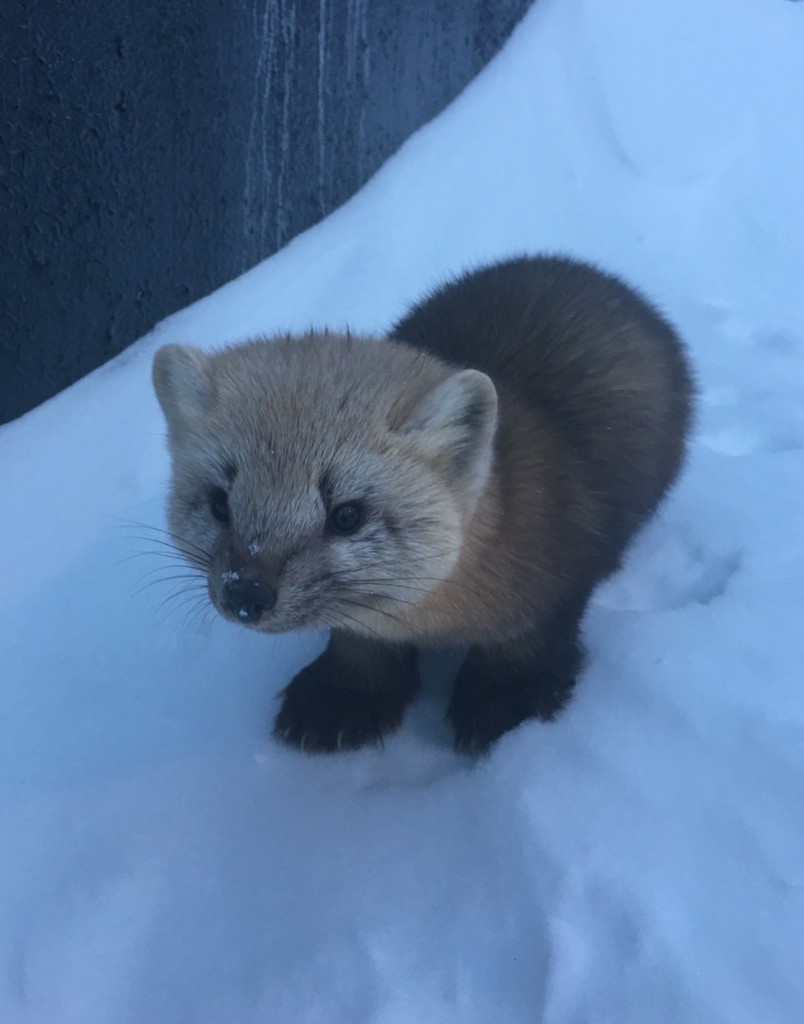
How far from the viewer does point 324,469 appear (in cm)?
155

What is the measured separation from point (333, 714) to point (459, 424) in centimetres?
77

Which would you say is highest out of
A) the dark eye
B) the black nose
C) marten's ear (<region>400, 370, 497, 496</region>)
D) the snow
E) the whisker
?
marten's ear (<region>400, 370, 497, 496</region>)

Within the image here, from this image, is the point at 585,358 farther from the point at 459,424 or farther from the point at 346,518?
the point at 346,518

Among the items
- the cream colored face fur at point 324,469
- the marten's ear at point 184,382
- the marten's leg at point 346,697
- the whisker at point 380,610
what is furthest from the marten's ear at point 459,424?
the marten's leg at point 346,697

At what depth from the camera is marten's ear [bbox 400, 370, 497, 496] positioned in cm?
161

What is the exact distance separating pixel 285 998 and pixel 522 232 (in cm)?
300

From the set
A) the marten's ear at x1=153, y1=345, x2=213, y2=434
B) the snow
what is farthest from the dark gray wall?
the marten's ear at x1=153, y1=345, x2=213, y2=434

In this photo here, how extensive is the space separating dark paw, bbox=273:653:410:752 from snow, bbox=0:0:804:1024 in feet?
0.14

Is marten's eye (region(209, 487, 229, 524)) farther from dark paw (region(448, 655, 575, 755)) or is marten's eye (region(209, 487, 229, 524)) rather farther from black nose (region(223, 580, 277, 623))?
dark paw (region(448, 655, 575, 755))

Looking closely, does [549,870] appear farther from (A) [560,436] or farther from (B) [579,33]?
(B) [579,33]

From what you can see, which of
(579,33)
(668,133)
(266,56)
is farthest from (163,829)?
(579,33)

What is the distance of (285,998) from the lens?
161 cm

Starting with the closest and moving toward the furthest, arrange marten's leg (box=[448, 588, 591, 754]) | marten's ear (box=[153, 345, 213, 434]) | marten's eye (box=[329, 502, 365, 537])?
marten's eye (box=[329, 502, 365, 537]) → marten's ear (box=[153, 345, 213, 434]) → marten's leg (box=[448, 588, 591, 754])

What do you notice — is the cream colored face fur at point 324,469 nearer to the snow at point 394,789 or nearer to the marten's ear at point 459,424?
the marten's ear at point 459,424
